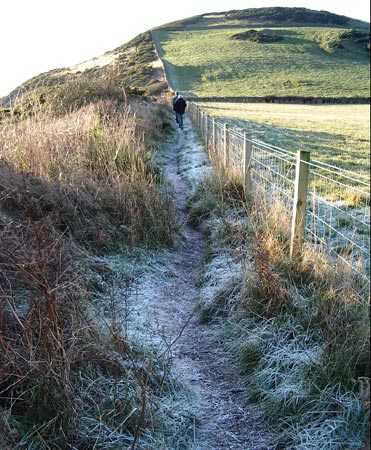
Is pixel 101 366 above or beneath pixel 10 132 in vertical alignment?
beneath

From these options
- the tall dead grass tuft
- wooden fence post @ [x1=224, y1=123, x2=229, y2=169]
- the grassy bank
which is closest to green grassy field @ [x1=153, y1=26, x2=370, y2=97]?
wooden fence post @ [x1=224, y1=123, x2=229, y2=169]

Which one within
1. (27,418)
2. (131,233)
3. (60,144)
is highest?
(60,144)

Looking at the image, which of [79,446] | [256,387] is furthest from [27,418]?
[256,387]

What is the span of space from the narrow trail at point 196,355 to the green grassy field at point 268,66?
37.9 meters

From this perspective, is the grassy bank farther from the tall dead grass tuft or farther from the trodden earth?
the trodden earth

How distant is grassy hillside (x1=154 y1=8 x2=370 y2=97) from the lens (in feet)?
142

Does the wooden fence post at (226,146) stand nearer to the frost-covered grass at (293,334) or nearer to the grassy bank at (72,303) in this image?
the grassy bank at (72,303)

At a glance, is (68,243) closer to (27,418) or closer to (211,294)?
(211,294)

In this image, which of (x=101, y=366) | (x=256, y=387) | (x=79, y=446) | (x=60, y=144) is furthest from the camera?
(x=60, y=144)

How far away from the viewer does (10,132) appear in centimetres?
554

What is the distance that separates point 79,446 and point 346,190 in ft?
21.7

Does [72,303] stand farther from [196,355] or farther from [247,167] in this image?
[247,167]

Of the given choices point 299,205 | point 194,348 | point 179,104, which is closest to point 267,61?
point 179,104

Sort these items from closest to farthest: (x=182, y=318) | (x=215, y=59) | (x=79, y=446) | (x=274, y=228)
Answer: (x=79, y=446), (x=182, y=318), (x=274, y=228), (x=215, y=59)
